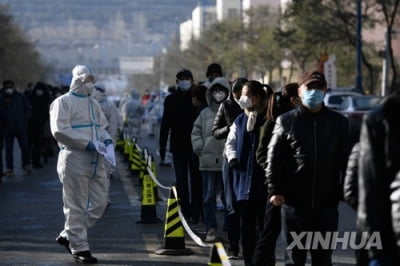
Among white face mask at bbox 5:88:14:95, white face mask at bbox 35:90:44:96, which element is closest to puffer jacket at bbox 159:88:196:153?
white face mask at bbox 5:88:14:95

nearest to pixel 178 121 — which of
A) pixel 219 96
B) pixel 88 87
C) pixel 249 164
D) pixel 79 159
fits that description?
pixel 219 96

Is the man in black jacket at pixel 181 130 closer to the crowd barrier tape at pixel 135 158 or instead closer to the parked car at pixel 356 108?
the crowd barrier tape at pixel 135 158

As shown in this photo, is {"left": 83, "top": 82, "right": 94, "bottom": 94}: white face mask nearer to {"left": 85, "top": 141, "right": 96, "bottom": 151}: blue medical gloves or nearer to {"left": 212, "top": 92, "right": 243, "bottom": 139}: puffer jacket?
{"left": 85, "top": 141, "right": 96, "bottom": 151}: blue medical gloves

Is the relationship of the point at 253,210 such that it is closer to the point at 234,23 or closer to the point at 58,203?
the point at 58,203

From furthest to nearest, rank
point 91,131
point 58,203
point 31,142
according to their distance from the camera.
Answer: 1. point 31,142
2. point 58,203
3. point 91,131

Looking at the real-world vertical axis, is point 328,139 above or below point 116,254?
above

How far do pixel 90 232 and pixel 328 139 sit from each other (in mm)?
6222

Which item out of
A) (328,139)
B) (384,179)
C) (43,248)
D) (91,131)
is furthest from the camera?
(43,248)

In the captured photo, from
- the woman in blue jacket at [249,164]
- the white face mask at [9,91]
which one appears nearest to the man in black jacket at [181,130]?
→ the woman in blue jacket at [249,164]

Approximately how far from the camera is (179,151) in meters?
13.7

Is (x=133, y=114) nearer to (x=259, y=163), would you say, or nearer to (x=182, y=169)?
(x=182, y=169)

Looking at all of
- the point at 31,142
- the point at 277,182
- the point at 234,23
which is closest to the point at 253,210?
the point at 277,182

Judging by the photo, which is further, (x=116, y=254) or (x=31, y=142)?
(x=31, y=142)

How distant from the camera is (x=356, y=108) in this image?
1286 inches
